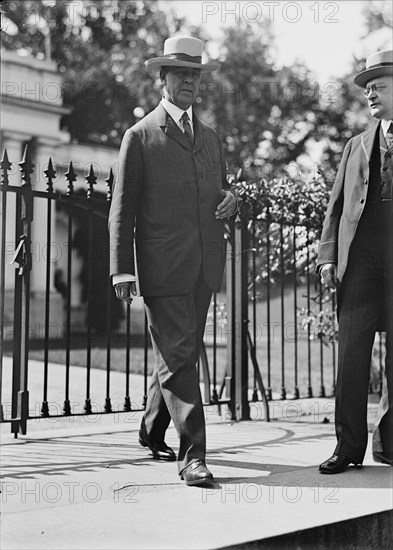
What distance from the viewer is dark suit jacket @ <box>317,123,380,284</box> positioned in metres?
4.05

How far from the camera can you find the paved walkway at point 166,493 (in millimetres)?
2775

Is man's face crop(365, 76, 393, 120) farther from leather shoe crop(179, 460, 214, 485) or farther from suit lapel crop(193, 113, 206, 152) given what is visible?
leather shoe crop(179, 460, 214, 485)

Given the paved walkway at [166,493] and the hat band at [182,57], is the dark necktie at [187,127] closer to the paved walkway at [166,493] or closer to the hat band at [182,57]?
the hat band at [182,57]

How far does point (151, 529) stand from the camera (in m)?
2.82

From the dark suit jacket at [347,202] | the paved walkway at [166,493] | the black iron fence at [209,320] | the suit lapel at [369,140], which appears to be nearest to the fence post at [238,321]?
the black iron fence at [209,320]

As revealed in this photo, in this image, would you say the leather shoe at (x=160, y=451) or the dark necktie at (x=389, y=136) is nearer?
the dark necktie at (x=389, y=136)

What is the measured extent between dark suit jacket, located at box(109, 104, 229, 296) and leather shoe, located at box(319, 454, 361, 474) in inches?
41.5

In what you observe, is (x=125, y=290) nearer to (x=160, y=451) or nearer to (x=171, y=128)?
(x=171, y=128)

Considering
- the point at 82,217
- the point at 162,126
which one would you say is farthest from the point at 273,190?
the point at 82,217

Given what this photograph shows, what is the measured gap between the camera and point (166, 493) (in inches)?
132

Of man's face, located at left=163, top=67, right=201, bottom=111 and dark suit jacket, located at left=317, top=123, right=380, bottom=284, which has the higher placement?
man's face, located at left=163, top=67, right=201, bottom=111

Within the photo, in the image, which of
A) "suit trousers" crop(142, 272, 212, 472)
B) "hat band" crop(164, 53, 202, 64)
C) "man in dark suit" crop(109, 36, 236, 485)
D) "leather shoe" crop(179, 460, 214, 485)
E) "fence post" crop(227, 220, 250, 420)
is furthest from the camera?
"fence post" crop(227, 220, 250, 420)

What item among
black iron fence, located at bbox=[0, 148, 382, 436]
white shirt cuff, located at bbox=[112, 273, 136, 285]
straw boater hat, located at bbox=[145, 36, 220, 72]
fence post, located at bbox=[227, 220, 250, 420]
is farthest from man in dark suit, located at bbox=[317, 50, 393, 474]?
fence post, located at bbox=[227, 220, 250, 420]


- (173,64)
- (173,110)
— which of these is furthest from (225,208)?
(173,64)
